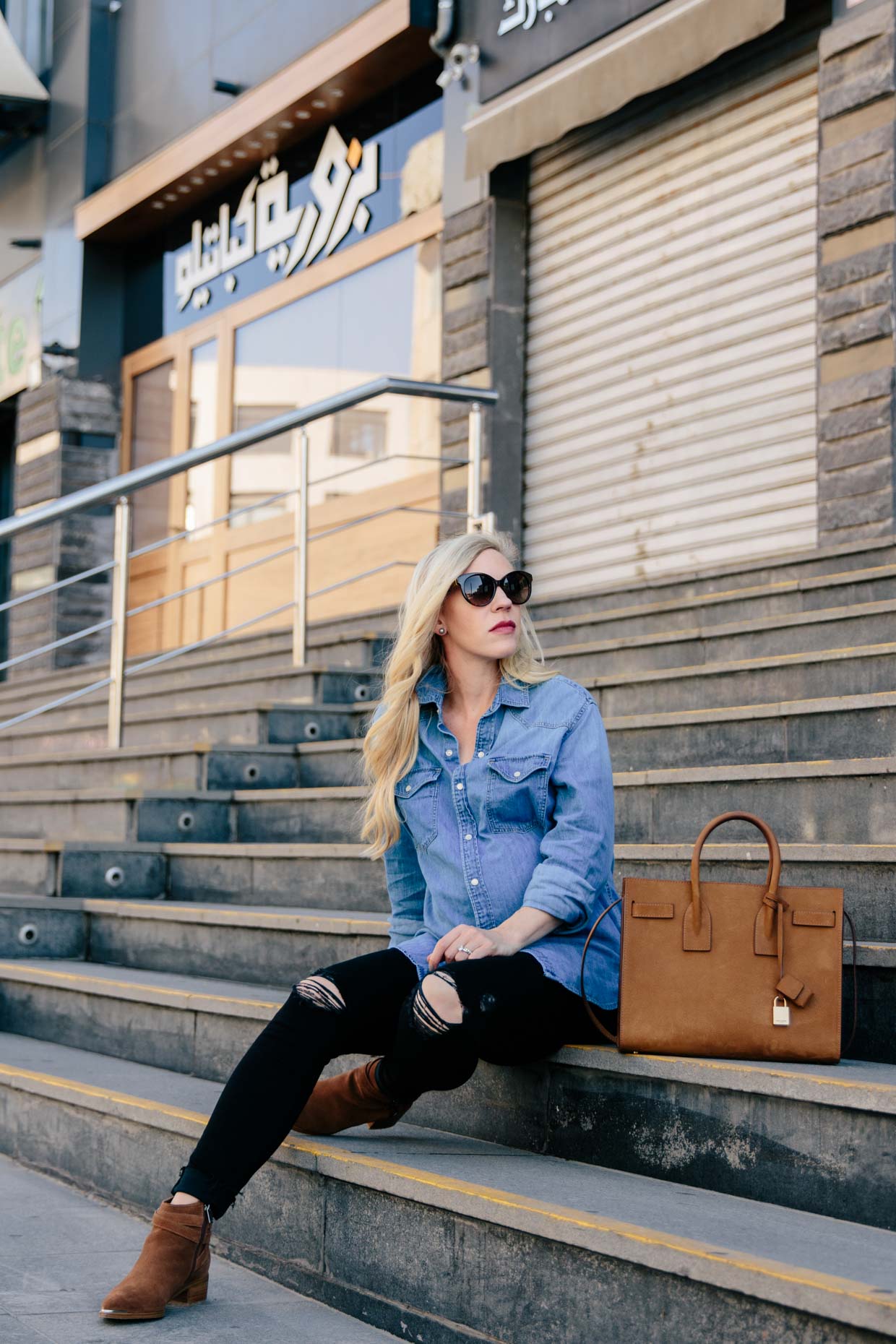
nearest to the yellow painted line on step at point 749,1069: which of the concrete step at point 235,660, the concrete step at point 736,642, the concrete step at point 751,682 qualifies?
the concrete step at point 751,682

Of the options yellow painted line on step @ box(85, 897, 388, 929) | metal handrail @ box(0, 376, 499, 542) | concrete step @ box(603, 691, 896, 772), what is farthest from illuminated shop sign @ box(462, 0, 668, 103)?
yellow painted line on step @ box(85, 897, 388, 929)

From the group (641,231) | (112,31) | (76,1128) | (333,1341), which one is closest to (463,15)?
(641,231)

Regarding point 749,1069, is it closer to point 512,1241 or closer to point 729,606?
point 512,1241

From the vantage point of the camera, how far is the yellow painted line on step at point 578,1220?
1776 millimetres

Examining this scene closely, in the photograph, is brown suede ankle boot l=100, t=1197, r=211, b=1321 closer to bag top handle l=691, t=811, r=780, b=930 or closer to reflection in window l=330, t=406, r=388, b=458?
bag top handle l=691, t=811, r=780, b=930

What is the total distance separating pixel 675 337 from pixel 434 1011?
524 cm

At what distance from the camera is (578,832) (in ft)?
8.66

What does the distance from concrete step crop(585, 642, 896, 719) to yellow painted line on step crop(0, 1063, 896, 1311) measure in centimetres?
184

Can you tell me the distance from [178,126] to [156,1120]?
372 inches

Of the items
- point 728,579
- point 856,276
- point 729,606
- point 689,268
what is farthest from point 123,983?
point 689,268

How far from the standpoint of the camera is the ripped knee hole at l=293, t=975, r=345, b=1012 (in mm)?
2557

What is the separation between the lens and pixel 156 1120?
301cm

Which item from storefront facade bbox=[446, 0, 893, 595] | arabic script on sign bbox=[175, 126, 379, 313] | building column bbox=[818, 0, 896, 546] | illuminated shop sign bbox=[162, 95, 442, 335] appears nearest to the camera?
building column bbox=[818, 0, 896, 546]

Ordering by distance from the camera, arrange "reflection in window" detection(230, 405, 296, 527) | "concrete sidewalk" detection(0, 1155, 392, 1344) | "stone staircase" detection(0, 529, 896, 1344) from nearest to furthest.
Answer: "stone staircase" detection(0, 529, 896, 1344) → "concrete sidewalk" detection(0, 1155, 392, 1344) → "reflection in window" detection(230, 405, 296, 527)
